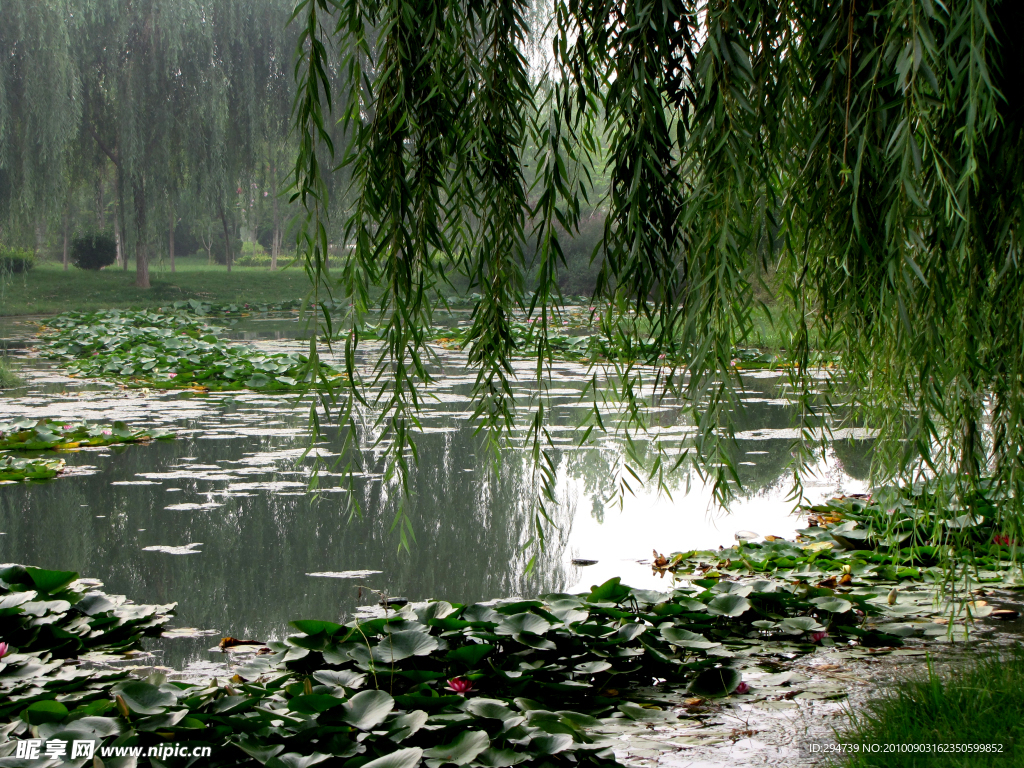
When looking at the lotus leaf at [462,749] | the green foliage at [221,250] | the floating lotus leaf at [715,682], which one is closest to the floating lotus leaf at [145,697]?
the lotus leaf at [462,749]

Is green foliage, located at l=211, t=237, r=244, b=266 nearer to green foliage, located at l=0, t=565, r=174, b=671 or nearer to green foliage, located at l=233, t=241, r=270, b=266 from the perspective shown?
green foliage, located at l=233, t=241, r=270, b=266

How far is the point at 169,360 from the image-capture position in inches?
363

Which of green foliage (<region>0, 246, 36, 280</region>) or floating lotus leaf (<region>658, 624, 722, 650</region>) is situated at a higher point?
green foliage (<region>0, 246, 36, 280</region>)

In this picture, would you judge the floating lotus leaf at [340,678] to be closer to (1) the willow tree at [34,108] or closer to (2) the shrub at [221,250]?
(1) the willow tree at [34,108]

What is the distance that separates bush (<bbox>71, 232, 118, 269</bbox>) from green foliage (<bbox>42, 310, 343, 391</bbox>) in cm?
1264

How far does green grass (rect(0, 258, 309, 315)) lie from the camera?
1802cm

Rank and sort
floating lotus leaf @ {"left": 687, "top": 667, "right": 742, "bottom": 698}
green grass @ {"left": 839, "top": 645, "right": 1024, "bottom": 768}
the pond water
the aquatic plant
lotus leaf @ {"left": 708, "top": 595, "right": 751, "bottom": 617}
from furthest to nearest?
the aquatic plant
the pond water
lotus leaf @ {"left": 708, "top": 595, "right": 751, "bottom": 617}
floating lotus leaf @ {"left": 687, "top": 667, "right": 742, "bottom": 698}
green grass @ {"left": 839, "top": 645, "right": 1024, "bottom": 768}

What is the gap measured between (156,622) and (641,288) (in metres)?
1.85

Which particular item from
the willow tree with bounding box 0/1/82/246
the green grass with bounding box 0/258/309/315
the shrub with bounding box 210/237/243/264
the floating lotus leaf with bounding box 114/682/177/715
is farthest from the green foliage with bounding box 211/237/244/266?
the floating lotus leaf with bounding box 114/682/177/715

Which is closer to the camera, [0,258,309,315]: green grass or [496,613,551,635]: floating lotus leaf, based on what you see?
[496,613,551,635]: floating lotus leaf

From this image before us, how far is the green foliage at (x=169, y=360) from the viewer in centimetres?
836

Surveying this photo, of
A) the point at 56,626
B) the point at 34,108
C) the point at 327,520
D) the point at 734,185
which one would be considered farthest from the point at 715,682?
the point at 34,108

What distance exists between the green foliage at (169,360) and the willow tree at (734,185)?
4921mm

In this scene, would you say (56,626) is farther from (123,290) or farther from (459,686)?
(123,290)
